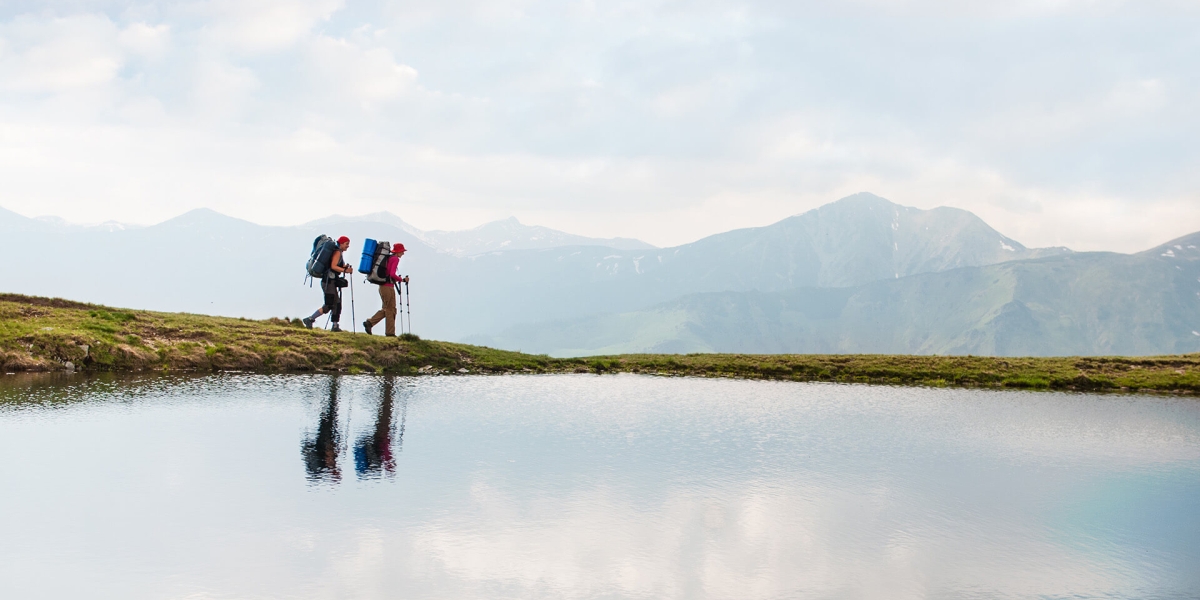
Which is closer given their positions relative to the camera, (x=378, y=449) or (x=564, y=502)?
(x=564, y=502)

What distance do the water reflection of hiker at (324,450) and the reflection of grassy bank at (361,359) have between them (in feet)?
42.0

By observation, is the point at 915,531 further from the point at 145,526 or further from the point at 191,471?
the point at 191,471

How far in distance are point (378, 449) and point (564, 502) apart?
6.46 metres

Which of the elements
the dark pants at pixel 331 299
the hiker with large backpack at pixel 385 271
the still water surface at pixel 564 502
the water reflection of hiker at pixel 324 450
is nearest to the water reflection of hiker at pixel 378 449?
the still water surface at pixel 564 502

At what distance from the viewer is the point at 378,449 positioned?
19391mm

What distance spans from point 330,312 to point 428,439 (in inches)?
1016

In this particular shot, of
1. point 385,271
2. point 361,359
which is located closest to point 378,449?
point 361,359

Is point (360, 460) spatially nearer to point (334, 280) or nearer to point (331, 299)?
point (334, 280)

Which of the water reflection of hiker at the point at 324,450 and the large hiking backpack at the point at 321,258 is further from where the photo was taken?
the large hiking backpack at the point at 321,258

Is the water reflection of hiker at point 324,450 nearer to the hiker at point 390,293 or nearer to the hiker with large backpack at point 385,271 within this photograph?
the hiker at point 390,293

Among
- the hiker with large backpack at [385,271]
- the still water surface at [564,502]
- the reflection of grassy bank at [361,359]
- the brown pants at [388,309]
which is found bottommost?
the still water surface at [564,502]

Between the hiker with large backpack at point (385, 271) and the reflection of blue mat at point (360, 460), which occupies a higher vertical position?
the hiker with large backpack at point (385, 271)

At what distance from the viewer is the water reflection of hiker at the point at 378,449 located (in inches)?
680

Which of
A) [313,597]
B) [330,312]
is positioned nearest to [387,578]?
[313,597]
